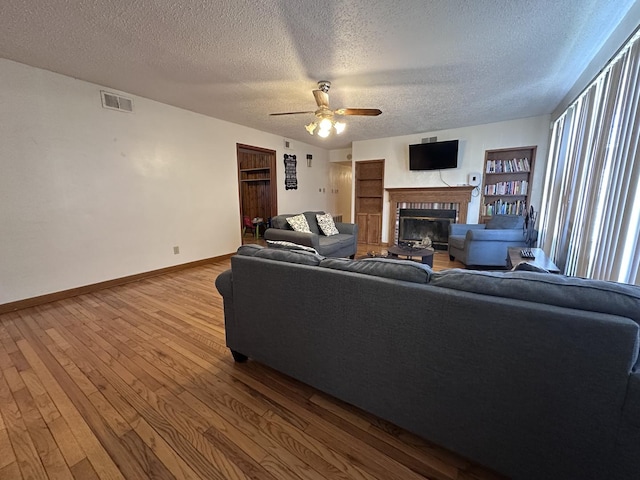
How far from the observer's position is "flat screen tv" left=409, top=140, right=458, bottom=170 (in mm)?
4910

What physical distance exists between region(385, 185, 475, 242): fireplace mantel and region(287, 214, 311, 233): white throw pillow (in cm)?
244

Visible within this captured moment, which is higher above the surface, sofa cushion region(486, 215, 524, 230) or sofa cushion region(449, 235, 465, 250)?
sofa cushion region(486, 215, 524, 230)

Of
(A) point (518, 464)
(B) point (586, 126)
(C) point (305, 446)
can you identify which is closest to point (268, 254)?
(C) point (305, 446)

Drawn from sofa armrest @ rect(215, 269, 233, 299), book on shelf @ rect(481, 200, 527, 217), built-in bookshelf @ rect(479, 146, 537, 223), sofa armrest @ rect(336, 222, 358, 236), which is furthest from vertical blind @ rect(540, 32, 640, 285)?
sofa armrest @ rect(336, 222, 358, 236)

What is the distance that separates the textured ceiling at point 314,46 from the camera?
180 cm

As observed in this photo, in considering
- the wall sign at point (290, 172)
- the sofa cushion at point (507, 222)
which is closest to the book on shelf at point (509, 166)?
the sofa cushion at point (507, 222)

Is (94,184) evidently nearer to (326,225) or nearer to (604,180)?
(326,225)

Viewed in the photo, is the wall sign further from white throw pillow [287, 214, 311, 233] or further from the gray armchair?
the gray armchair

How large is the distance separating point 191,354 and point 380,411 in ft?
4.56

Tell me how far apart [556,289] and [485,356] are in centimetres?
34

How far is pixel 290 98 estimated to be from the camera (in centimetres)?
338

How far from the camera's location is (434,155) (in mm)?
5066

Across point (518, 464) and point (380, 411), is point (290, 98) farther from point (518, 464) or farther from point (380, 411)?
point (518, 464)

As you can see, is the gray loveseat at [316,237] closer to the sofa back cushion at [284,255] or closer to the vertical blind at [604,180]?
the sofa back cushion at [284,255]
